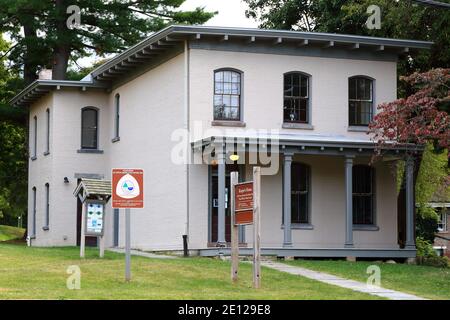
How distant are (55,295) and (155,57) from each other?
629 inches

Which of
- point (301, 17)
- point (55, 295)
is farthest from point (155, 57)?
point (55, 295)

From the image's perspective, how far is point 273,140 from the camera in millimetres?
Result: 27562

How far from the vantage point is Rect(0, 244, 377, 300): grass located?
1716cm

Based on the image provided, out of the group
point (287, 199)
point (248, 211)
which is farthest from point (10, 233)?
point (248, 211)

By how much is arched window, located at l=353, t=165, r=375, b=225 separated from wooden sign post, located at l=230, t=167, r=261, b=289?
1137 cm

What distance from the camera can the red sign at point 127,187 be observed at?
64.1 feet

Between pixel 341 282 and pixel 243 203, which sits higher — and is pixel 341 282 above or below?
below

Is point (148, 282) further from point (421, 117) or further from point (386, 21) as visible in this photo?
point (386, 21)

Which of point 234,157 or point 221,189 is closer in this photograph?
point 221,189

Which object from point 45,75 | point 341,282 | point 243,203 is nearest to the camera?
point 243,203

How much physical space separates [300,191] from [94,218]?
7.45 m
